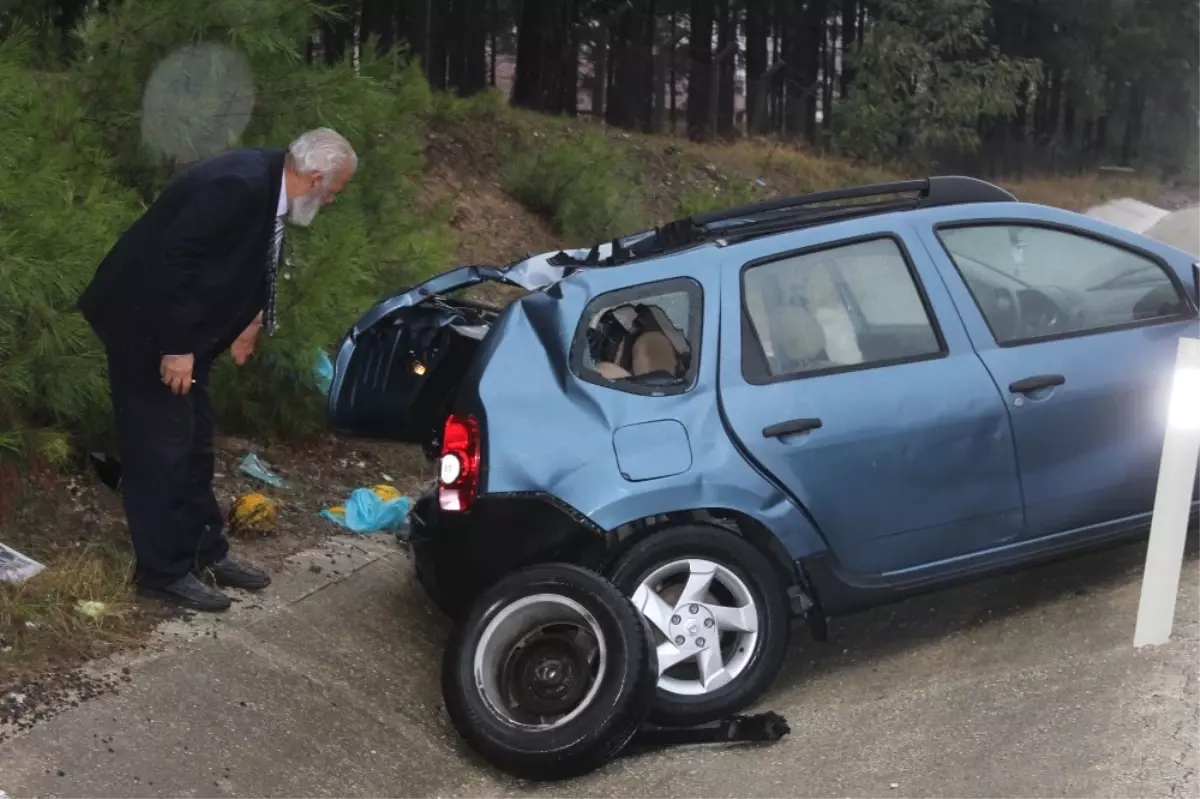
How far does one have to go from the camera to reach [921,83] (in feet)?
96.1

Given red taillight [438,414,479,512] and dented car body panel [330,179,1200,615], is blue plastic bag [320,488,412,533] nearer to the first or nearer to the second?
dented car body panel [330,179,1200,615]

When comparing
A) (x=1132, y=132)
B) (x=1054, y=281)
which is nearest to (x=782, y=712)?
(x=1054, y=281)

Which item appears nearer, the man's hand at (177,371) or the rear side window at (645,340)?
the rear side window at (645,340)

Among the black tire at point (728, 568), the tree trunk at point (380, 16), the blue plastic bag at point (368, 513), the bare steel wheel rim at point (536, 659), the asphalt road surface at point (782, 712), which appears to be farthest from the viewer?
the tree trunk at point (380, 16)

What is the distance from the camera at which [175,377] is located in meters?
5.14

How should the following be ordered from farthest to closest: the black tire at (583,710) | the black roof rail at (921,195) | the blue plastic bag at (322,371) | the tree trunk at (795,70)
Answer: the tree trunk at (795,70) < the blue plastic bag at (322,371) < the black roof rail at (921,195) < the black tire at (583,710)

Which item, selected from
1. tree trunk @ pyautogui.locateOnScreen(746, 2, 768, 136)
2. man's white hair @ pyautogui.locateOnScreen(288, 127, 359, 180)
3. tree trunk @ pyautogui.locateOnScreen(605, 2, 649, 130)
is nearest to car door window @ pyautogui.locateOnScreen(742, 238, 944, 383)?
man's white hair @ pyautogui.locateOnScreen(288, 127, 359, 180)

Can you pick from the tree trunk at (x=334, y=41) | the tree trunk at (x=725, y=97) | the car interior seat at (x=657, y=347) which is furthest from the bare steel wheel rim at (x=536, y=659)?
the tree trunk at (x=725, y=97)

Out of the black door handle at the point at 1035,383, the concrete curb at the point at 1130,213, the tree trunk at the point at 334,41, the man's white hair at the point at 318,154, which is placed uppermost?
the tree trunk at the point at 334,41

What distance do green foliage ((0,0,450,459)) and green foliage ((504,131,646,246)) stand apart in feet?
19.7

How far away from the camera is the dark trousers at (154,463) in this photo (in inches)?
207

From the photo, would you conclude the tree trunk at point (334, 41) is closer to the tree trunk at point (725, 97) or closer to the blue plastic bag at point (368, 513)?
the blue plastic bag at point (368, 513)

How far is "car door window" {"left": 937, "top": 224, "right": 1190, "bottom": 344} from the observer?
17.2 ft

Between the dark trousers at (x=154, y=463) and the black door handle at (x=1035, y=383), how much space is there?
9.79ft
